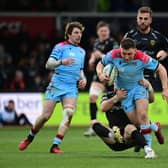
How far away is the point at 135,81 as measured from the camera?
39.8ft

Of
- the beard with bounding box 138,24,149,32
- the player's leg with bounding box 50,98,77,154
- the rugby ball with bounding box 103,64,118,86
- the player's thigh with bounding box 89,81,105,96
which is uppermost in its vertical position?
the beard with bounding box 138,24,149,32

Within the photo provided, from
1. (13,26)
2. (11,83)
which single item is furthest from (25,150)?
(13,26)

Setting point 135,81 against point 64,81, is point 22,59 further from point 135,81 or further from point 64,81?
point 135,81

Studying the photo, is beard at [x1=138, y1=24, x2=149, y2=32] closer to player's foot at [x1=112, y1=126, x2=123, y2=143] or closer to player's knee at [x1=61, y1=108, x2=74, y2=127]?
player's knee at [x1=61, y1=108, x2=74, y2=127]

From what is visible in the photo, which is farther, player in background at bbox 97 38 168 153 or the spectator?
the spectator

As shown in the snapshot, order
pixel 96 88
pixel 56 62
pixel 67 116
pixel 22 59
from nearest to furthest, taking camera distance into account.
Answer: pixel 56 62 < pixel 67 116 < pixel 96 88 < pixel 22 59

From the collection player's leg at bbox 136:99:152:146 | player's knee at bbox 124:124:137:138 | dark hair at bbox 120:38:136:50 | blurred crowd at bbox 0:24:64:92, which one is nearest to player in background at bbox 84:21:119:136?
blurred crowd at bbox 0:24:64:92

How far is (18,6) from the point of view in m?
26.7

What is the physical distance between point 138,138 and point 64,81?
247 centimetres

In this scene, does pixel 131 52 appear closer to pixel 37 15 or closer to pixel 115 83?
pixel 115 83

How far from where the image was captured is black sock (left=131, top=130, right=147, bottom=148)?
38.3ft

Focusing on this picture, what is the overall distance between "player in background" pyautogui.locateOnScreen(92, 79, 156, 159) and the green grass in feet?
0.67

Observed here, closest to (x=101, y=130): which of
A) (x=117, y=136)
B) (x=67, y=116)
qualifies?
(x=117, y=136)

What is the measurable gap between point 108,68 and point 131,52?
0.54 metres
